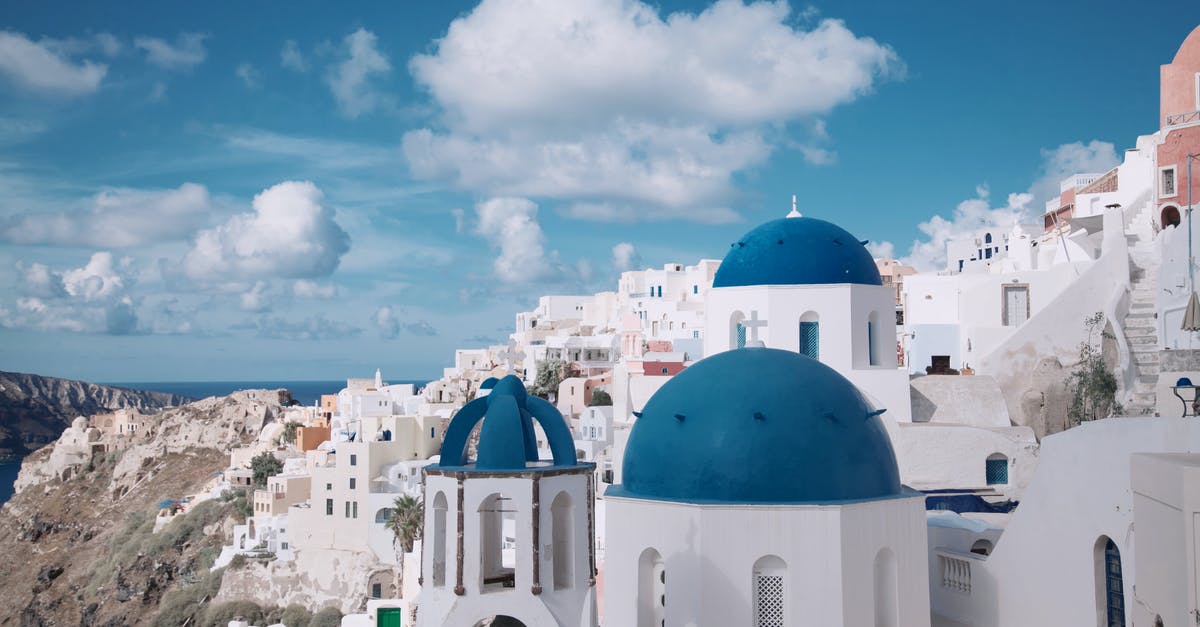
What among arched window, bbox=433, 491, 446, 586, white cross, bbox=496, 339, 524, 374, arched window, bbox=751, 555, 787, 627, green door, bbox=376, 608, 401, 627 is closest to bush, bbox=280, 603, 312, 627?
white cross, bbox=496, 339, 524, 374

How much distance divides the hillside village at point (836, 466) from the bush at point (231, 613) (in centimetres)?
91

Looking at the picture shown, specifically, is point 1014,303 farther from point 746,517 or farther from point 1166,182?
point 746,517

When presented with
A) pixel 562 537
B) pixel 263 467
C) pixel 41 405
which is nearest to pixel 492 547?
pixel 562 537

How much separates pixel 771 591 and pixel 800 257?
34.1ft

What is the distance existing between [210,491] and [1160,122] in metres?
48.8

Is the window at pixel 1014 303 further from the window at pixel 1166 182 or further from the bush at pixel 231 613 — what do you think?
the bush at pixel 231 613

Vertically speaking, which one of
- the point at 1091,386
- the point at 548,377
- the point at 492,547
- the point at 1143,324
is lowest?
the point at 492,547

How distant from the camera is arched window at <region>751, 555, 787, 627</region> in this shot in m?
11.0

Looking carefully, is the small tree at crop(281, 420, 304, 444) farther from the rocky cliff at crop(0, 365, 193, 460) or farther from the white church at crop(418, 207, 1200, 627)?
the rocky cliff at crop(0, 365, 193, 460)

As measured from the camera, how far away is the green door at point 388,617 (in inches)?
875

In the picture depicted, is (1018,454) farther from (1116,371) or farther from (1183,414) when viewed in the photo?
(1183,414)

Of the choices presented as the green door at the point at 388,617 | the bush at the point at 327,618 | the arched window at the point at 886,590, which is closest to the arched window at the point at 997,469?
the arched window at the point at 886,590

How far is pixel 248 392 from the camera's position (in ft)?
277

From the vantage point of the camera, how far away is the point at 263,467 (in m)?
53.1
